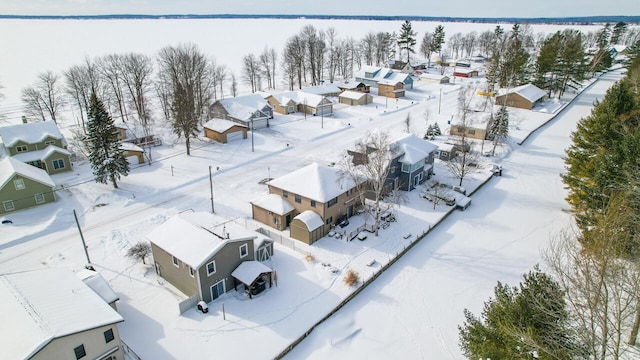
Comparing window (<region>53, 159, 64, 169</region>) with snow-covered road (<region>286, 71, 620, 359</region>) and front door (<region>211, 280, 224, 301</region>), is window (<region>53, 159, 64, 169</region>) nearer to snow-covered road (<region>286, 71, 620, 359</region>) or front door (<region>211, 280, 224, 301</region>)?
front door (<region>211, 280, 224, 301</region>)

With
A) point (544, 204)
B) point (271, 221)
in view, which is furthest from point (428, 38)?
point (271, 221)

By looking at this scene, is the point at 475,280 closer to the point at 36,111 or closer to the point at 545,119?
the point at 545,119

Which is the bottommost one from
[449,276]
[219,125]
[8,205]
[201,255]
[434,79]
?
[449,276]

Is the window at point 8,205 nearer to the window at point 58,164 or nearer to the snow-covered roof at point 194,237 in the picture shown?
the window at point 58,164

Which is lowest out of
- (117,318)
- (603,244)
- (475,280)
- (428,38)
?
(475,280)

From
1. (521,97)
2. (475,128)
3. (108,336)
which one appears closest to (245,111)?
(475,128)

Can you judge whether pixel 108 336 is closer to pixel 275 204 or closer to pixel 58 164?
pixel 275 204

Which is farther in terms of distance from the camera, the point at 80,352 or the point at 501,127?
the point at 501,127

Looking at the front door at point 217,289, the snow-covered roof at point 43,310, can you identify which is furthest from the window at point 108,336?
the front door at point 217,289
